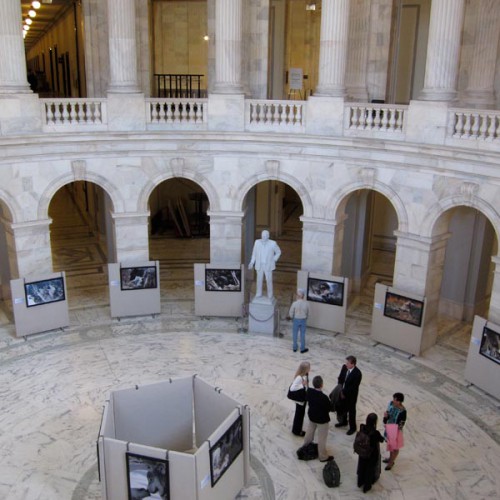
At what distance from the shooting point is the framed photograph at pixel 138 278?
1745 cm

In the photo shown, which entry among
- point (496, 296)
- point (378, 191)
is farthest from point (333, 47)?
point (496, 296)

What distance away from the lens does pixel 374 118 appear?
16.8 meters

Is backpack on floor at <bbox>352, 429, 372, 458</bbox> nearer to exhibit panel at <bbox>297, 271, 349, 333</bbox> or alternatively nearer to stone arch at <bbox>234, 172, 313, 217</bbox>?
exhibit panel at <bbox>297, 271, 349, 333</bbox>

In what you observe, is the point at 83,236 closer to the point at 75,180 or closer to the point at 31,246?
the point at 31,246

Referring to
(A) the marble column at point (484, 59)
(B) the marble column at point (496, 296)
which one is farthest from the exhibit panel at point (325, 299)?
(A) the marble column at point (484, 59)

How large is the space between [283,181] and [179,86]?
958cm

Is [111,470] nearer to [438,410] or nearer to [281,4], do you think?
[438,410]

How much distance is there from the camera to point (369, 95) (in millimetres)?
18203

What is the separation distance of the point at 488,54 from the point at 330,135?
4.16 meters

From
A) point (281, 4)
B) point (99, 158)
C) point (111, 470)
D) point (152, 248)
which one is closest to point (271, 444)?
point (111, 470)

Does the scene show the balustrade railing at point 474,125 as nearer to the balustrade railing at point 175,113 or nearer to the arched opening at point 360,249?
the arched opening at point 360,249

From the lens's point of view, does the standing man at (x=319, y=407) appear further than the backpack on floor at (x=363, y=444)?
Yes

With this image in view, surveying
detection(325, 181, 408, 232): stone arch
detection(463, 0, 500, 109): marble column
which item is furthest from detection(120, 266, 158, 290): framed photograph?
detection(463, 0, 500, 109): marble column

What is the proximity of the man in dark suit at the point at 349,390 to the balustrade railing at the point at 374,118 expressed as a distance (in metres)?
6.35
